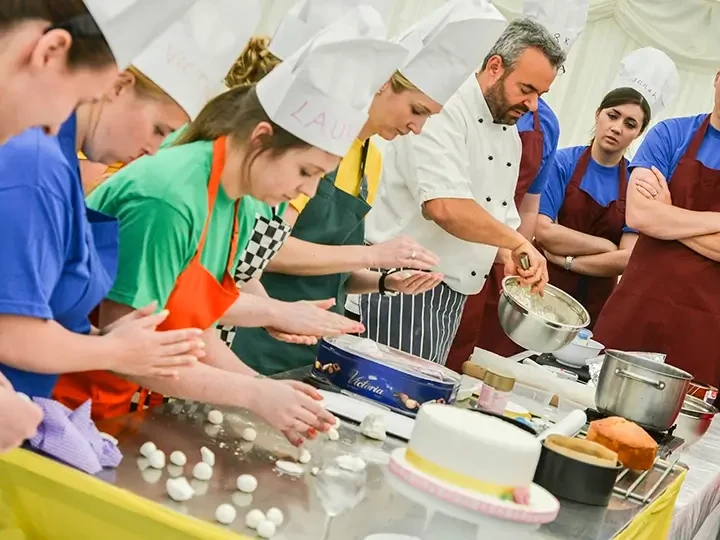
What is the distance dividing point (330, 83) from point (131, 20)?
64 centimetres

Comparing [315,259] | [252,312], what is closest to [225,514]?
[252,312]

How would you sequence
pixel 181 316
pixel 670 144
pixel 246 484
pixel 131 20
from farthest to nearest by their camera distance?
pixel 670 144, pixel 181 316, pixel 246 484, pixel 131 20

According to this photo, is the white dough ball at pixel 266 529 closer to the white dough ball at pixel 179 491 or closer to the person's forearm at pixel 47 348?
the white dough ball at pixel 179 491

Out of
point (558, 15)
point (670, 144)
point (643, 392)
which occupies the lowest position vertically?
point (643, 392)

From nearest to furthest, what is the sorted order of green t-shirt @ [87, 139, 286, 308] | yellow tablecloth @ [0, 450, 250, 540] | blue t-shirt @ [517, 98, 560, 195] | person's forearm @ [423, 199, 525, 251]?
yellow tablecloth @ [0, 450, 250, 540] → green t-shirt @ [87, 139, 286, 308] → person's forearm @ [423, 199, 525, 251] → blue t-shirt @ [517, 98, 560, 195]

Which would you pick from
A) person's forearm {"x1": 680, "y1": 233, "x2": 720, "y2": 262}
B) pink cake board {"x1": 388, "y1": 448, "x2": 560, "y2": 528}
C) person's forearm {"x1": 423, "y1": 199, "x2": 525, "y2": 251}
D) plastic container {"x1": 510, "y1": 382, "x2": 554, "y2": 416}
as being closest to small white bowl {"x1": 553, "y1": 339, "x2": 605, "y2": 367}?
person's forearm {"x1": 423, "y1": 199, "x2": 525, "y2": 251}

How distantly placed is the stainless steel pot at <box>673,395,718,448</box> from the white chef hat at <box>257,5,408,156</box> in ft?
4.04

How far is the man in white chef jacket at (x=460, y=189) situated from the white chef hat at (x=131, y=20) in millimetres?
1581

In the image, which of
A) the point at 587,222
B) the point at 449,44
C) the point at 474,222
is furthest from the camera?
the point at 587,222

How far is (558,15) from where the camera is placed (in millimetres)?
3354

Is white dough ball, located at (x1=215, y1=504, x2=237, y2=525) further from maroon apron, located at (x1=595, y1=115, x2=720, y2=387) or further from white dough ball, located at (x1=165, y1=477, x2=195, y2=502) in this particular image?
maroon apron, located at (x1=595, y1=115, x2=720, y2=387)

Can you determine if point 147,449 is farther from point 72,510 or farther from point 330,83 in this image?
point 330,83

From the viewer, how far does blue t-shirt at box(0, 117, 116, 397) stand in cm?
112

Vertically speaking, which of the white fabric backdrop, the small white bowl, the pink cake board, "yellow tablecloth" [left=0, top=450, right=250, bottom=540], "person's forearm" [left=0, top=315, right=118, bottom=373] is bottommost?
"yellow tablecloth" [left=0, top=450, right=250, bottom=540]
